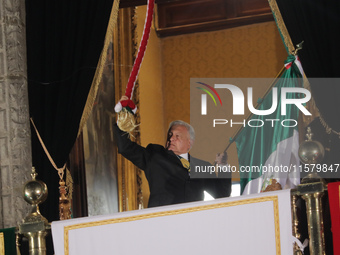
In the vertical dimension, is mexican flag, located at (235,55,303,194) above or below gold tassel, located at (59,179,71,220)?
above

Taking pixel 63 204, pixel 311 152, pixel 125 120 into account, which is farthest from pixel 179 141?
pixel 311 152

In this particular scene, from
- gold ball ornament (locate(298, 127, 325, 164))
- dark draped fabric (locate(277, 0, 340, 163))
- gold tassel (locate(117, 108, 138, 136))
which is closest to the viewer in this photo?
gold ball ornament (locate(298, 127, 325, 164))

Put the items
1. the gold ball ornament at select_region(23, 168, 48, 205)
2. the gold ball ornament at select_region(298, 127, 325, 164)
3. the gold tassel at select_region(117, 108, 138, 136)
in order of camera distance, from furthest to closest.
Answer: the gold tassel at select_region(117, 108, 138, 136) → the gold ball ornament at select_region(23, 168, 48, 205) → the gold ball ornament at select_region(298, 127, 325, 164)

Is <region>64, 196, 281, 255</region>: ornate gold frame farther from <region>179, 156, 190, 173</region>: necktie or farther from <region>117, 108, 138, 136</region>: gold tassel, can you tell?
<region>179, 156, 190, 173</region>: necktie

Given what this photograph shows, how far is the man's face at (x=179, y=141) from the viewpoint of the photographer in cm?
546

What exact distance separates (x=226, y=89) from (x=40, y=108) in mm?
4236

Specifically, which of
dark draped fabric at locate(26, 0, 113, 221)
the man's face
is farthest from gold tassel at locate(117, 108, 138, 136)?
the man's face

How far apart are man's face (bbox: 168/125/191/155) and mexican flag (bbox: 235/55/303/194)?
0.63 m

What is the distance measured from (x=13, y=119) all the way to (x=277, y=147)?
7.76 feet

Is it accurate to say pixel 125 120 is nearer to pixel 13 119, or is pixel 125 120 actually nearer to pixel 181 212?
pixel 181 212

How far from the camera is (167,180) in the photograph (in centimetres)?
528

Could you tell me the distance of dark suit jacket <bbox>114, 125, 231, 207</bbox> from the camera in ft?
17.1

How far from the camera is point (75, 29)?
5449 mm

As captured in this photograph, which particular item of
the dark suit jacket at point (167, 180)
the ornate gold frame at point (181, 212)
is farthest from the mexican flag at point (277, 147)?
the ornate gold frame at point (181, 212)
